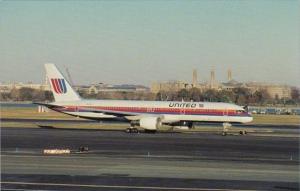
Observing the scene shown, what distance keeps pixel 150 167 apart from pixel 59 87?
37.6 meters

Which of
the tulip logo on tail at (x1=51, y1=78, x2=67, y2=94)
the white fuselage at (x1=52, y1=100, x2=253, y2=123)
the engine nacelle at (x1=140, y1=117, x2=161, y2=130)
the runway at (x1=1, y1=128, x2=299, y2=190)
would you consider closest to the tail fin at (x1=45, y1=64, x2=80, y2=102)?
the tulip logo on tail at (x1=51, y1=78, x2=67, y2=94)

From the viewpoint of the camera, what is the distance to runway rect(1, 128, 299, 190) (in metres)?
18.3

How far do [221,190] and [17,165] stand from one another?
10176 millimetres

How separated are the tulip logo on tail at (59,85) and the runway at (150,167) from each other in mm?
23089

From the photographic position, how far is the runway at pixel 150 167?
1828 cm

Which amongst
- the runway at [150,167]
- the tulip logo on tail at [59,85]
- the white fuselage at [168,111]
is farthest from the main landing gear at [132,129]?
the runway at [150,167]

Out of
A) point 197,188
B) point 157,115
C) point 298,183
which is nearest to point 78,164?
point 197,188

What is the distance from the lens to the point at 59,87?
58844mm

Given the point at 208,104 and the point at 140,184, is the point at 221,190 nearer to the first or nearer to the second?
the point at 140,184

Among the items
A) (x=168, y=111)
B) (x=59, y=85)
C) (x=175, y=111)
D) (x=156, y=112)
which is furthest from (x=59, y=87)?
(x=175, y=111)

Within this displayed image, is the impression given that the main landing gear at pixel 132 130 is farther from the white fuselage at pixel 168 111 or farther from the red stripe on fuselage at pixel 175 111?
the red stripe on fuselage at pixel 175 111

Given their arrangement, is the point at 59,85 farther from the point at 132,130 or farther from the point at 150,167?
the point at 150,167

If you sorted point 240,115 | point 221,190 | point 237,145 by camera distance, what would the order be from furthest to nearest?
point 240,115
point 237,145
point 221,190

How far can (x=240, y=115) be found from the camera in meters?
52.5
